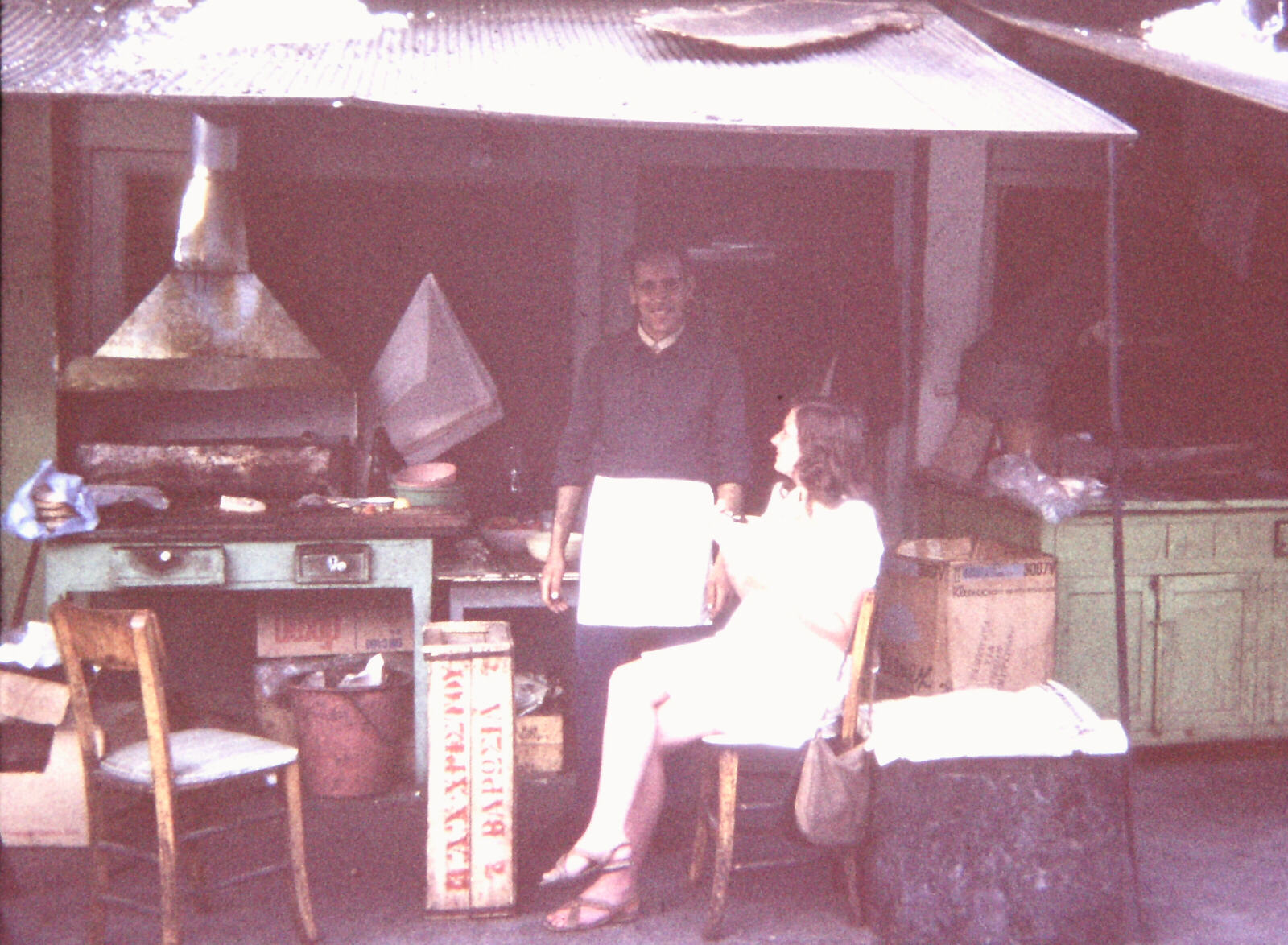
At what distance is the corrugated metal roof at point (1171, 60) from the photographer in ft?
14.3

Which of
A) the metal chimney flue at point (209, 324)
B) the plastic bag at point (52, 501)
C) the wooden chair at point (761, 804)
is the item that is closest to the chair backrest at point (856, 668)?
the wooden chair at point (761, 804)

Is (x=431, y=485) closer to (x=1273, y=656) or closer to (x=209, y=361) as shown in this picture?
(x=209, y=361)

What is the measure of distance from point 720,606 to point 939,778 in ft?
3.05

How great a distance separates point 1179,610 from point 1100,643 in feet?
1.20

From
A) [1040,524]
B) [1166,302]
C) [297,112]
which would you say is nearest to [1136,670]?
[1040,524]

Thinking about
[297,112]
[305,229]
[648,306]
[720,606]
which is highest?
[297,112]

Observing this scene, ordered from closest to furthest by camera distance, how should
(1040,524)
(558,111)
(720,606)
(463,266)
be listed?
(558,111) → (720,606) → (1040,524) → (463,266)

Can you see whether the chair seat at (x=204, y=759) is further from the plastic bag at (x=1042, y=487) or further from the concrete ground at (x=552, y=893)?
the plastic bag at (x=1042, y=487)

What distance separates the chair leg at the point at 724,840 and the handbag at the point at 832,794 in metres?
0.21

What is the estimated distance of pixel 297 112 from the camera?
579 centimetres

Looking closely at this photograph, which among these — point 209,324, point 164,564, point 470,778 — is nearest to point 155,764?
point 470,778

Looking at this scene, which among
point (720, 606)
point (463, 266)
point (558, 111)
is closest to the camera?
point (558, 111)

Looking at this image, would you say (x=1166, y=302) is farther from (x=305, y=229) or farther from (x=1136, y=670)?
(x=305, y=229)

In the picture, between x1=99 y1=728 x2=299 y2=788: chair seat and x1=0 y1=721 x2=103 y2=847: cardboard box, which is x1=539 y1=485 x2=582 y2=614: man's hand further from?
x1=0 y1=721 x2=103 y2=847: cardboard box
